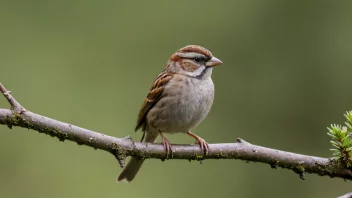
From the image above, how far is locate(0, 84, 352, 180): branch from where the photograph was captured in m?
3.25

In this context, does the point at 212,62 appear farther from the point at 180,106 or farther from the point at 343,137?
the point at 343,137

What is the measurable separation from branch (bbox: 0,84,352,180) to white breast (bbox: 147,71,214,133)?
0.72m

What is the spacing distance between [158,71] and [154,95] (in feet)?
9.82

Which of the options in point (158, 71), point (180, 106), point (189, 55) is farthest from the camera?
point (158, 71)

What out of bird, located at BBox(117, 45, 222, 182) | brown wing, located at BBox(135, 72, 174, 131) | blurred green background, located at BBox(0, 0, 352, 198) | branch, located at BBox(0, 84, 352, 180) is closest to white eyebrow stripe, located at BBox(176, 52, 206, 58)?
bird, located at BBox(117, 45, 222, 182)

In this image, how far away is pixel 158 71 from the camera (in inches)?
309

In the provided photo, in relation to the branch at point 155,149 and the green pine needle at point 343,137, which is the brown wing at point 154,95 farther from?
the green pine needle at point 343,137

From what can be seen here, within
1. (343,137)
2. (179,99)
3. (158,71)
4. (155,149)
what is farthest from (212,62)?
(158,71)

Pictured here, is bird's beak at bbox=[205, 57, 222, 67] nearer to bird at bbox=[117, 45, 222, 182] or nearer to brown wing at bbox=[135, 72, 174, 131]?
bird at bbox=[117, 45, 222, 182]

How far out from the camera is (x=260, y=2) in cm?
839

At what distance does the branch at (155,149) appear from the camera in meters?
3.25

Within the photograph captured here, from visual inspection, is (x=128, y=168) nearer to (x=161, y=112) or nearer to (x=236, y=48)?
(x=161, y=112)

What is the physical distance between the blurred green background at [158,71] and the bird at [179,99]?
167 centimetres

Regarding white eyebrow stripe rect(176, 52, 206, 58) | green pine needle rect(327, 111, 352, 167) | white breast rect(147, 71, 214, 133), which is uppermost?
white eyebrow stripe rect(176, 52, 206, 58)
